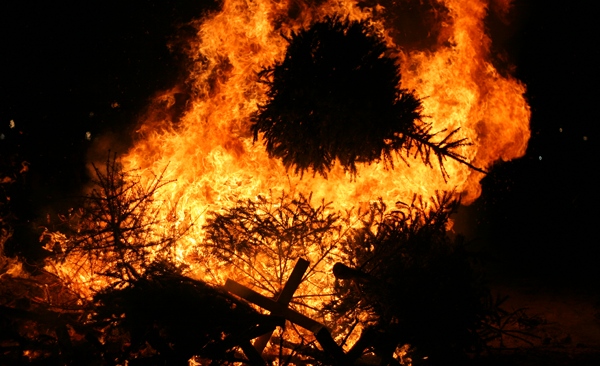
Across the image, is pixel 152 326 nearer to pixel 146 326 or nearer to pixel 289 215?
pixel 146 326

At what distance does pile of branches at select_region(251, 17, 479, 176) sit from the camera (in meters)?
5.12

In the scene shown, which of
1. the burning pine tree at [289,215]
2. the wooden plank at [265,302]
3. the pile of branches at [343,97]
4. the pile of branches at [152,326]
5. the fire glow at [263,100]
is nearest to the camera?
the pile of branches at [152,326]

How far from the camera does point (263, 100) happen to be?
674cm

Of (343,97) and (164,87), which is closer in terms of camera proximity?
(343,97)

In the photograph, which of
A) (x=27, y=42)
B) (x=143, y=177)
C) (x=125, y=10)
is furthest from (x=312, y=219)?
(x=27, y=42)

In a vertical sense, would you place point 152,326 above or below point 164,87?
below

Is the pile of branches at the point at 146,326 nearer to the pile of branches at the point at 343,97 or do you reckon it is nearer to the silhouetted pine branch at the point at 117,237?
the silhouetted pine branch at the point at 117,237

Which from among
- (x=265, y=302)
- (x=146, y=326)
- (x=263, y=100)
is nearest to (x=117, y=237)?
(x=146, y=326)

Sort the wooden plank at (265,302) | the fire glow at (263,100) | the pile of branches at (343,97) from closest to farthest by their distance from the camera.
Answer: the wooden plank at (265,302)
the pile of branches at (343,97)
the fire glow at (263,100)

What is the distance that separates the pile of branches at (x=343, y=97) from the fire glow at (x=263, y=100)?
131 cm

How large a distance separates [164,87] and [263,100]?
2252mm

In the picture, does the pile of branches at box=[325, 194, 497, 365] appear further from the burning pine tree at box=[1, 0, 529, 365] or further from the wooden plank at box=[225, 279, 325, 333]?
the wooden plank at box=[225, 279, 325, 333]

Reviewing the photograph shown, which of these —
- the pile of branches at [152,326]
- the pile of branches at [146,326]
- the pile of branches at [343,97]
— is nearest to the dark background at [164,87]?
the pile of branches at [146,326]

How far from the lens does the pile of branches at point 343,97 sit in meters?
5.12
